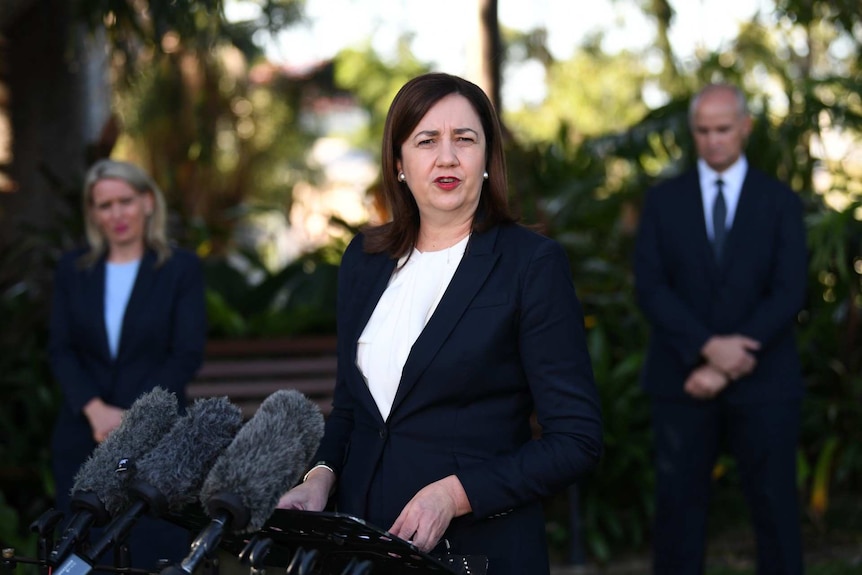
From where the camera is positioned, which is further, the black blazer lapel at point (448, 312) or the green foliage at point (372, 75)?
the green foliage at point (372, 75)

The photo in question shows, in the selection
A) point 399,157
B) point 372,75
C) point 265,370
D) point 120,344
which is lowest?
point 265,370

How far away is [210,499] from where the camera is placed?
1.84 meters

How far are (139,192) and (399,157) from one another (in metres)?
2.26

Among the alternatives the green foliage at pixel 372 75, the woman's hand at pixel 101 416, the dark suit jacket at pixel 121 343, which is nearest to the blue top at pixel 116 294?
the dark suit jacket at pixel 121 343

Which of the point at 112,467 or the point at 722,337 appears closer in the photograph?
the point at 112,467

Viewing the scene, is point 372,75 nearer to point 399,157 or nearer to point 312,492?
point 399,157

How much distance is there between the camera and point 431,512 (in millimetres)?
2229

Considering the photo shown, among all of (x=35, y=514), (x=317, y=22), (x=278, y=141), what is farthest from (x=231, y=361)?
(x=278, y=141)

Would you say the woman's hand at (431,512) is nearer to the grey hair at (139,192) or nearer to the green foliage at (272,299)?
the grey hair at (139,192)

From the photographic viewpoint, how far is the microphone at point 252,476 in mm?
1821

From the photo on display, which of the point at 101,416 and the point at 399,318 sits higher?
the point at 399,318

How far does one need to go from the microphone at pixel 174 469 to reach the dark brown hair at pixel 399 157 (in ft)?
2.50

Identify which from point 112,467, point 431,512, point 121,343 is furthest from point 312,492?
point 121,343

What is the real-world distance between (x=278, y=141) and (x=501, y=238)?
17137 mm
